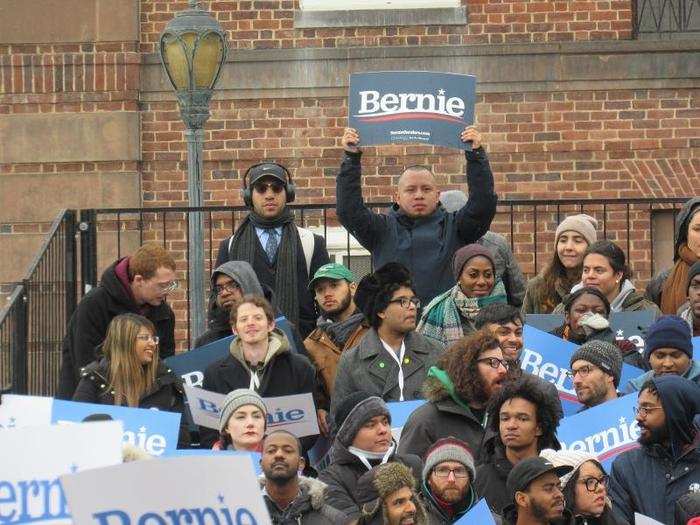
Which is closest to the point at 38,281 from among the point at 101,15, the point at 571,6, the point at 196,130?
the point at 196,130

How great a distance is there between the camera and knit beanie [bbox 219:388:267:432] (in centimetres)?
1026

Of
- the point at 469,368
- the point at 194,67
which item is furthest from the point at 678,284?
the point at 194,67

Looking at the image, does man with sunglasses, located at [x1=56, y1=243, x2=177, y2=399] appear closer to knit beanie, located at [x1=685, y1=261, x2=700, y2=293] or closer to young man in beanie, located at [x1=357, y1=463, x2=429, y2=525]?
knit beanie, located at [x1=685, y1=261, x2=700, y2=293]

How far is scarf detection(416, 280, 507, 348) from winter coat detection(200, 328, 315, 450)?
2.73 ft

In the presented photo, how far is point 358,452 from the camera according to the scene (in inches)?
386

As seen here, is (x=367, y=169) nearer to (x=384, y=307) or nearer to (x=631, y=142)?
(x=631, y=142)

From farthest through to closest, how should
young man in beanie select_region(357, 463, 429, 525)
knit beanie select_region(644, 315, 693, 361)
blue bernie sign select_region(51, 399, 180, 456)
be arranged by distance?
1. blue bernie sign select_region(51, 399, 180, 456)
2. knit beanie select_region(644, 315, 693, 361)
3. young man in beanie select_region(357, 463, 429, 525)

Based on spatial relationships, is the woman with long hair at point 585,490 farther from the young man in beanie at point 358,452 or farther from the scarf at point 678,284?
the scarf at point 678,284

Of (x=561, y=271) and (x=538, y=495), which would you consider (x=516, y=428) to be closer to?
(x=538, y=495)

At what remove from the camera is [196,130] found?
50.2 feet

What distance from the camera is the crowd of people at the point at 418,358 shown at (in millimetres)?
9406

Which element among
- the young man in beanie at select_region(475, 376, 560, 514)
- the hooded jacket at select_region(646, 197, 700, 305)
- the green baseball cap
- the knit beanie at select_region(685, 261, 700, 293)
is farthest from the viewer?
the hooded jacket at select_region(646, 197, 700, 305)

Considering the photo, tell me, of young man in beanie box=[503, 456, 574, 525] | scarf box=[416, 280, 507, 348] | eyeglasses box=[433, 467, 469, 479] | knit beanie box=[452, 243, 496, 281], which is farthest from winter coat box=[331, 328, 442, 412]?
young man in beanie box=[503, 456, 574, 525]

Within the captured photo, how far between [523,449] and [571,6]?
8.80 meters
